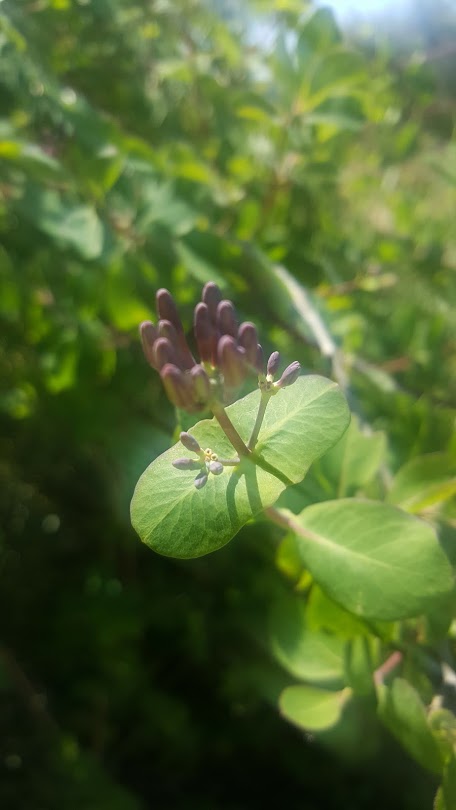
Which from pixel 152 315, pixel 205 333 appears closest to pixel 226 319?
pixel 205 333

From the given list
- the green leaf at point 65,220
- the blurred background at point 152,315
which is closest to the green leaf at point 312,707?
Answer: the blurred background at point 152,315

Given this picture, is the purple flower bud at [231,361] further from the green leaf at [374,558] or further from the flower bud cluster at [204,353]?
the green leaf at [374,558]

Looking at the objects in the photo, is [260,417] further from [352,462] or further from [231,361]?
[352,462]

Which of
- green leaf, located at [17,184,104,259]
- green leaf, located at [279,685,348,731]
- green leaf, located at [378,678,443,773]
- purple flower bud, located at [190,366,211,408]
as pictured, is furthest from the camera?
green leaf, located at [17,184,104,259]

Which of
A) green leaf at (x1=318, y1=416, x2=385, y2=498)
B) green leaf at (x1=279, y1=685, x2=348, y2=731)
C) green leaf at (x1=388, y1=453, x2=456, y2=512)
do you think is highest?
green leaf at (x1=318, y1=416, x2=385, y2=498)

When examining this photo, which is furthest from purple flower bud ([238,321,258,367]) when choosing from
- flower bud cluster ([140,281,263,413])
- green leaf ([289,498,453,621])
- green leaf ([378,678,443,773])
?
green leaf ([378,678,443,773])

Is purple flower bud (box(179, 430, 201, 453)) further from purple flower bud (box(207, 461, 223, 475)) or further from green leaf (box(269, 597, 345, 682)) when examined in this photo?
green leaf (box(269, 597, 345, 682))

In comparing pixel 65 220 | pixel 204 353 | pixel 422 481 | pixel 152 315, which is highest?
pixel 65 220
